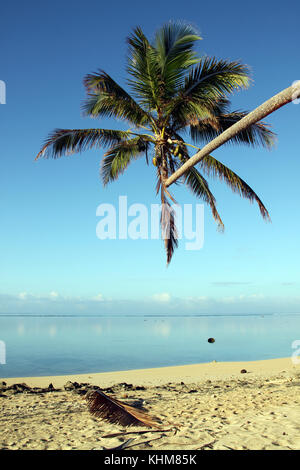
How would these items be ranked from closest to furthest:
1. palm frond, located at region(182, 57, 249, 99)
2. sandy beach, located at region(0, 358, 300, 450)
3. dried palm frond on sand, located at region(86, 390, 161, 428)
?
sandy beach, located at region(0, 358, 300, 450) < dried palm frond on sand, located at region(86, 390, 161, 428) < palm frond, located at region(182, 57, 249, 99)

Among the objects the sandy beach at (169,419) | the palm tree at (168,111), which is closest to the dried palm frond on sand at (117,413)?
the sandy beach at (169,419)

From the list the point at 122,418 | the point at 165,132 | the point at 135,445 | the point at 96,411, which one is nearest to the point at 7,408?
the point at 96,411

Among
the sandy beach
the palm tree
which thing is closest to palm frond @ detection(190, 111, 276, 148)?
the palm tree

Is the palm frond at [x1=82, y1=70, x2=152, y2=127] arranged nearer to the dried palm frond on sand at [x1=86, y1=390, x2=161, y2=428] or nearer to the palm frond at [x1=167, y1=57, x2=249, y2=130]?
the palm frond at [x1=167, y1=57, x2=249, y2=130]

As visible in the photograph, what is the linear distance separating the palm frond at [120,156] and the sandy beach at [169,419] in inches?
287

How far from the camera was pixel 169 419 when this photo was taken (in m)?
6.00

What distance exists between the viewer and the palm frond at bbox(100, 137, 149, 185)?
40.0 feet

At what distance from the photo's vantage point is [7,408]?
7012 mm

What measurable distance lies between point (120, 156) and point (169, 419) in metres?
8.96

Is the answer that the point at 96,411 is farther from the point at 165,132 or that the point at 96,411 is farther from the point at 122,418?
the point at 165,132

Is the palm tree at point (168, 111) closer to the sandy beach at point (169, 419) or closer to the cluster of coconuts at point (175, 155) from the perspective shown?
the cluster of coconuts at point (175, 155)

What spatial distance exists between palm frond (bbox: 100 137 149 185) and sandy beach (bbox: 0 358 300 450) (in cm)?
730

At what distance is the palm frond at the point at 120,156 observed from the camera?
1219 centimetres

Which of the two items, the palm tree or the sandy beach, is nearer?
the sandy beach
